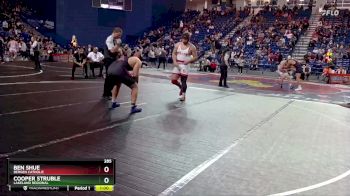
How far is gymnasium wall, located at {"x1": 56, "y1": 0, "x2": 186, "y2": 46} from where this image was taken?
2564 cm

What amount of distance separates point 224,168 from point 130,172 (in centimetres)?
106

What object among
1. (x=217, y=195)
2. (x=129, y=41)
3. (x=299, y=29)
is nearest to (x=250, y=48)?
(x=299, y=29)

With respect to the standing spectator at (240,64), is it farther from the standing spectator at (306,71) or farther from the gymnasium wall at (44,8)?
the gymnasium wall at (44,8)

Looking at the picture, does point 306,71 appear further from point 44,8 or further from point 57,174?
point 57,174

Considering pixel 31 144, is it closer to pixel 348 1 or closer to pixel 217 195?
pixel 217 195

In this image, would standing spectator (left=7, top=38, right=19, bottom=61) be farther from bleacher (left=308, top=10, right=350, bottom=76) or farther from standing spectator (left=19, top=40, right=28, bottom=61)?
bleacher (left=308, top=10, right=350, bottom=76)

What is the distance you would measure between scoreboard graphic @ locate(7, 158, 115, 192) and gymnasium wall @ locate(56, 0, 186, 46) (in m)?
24.6

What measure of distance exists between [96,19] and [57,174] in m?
26.1

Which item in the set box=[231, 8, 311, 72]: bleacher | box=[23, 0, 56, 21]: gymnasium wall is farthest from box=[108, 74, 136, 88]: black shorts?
box=[23, 0, 56, 21]: gymnasium wall

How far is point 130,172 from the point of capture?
3621 mm

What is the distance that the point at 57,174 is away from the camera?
2590 millimetres

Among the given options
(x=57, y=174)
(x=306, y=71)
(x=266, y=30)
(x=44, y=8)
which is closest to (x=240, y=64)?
(x=306, y=71)

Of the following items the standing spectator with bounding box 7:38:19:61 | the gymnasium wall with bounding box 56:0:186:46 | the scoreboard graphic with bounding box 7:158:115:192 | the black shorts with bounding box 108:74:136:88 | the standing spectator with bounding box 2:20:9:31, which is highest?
the gymnasium wall with bounding box 56:0:186:46

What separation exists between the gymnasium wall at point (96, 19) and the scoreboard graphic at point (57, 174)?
2458 cm
